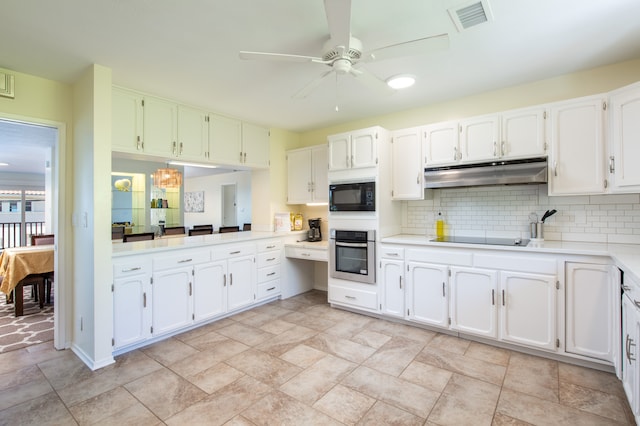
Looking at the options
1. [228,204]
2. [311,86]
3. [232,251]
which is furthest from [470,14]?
[228,204]

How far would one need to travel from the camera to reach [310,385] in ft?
7.38

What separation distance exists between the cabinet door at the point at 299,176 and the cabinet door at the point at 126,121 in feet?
7.08

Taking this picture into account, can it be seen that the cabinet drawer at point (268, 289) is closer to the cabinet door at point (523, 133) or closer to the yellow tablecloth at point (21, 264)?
the yellow tablecloth at point (21, 264)

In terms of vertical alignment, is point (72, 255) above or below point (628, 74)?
below

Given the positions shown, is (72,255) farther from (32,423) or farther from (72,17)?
(72,17)

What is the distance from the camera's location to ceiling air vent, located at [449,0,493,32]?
5.85ft

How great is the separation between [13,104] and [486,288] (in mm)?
4470

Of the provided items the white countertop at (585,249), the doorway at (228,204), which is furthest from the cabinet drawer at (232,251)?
the doorway at (228,204)

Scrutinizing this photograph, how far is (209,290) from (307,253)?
1.38 meters

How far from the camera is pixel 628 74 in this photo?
2.65m

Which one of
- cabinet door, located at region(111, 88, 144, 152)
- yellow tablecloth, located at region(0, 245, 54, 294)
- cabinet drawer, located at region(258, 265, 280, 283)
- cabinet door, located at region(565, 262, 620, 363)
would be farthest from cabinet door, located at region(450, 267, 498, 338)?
yellow tablecloth, located at region(0, 245, 54, 294)

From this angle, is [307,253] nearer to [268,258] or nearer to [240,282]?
[268,258]

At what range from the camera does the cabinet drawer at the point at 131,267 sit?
2705 mm

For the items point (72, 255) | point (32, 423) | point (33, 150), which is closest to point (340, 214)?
point (72, 255)
